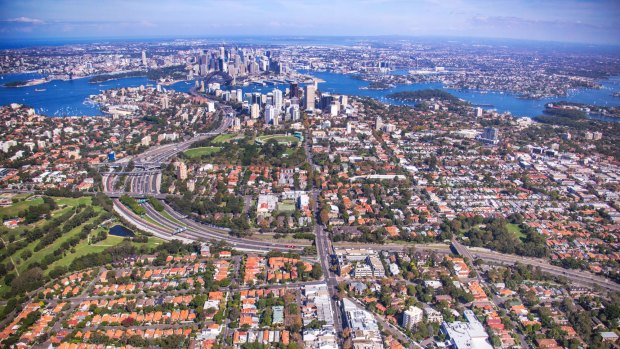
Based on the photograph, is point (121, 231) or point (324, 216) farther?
point (324, 216)

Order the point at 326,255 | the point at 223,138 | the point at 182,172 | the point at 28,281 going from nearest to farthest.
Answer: the point at 28,281 → the point at 326,255 → the point at 182,172 → the point at 223,138

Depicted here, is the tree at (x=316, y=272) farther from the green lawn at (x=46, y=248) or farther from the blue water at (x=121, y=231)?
the green lawn at (x=46, y=248)

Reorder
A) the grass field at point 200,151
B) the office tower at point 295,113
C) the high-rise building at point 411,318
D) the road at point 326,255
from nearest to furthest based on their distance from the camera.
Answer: the high-rise building at point 411,318 → the road at point 326,255 → the grass field at point 200,151 → the office tower at point 295,113

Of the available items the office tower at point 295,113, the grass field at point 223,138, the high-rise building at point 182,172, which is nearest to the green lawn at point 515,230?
the high-rise building at point 182,172

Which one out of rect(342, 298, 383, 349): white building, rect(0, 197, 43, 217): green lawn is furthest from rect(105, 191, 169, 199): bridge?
rect(342, 298, 383, 349): white building

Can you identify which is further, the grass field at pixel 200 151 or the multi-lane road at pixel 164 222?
the grass field at pixel 200 151

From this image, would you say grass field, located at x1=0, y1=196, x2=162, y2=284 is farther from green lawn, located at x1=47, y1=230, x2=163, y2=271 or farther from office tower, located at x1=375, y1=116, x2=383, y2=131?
office tower, located at x1=375, y1=116, x2=383, y2=131

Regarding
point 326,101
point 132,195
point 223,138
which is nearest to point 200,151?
point 223,138

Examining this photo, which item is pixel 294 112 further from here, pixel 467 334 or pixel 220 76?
pixel 220 76
